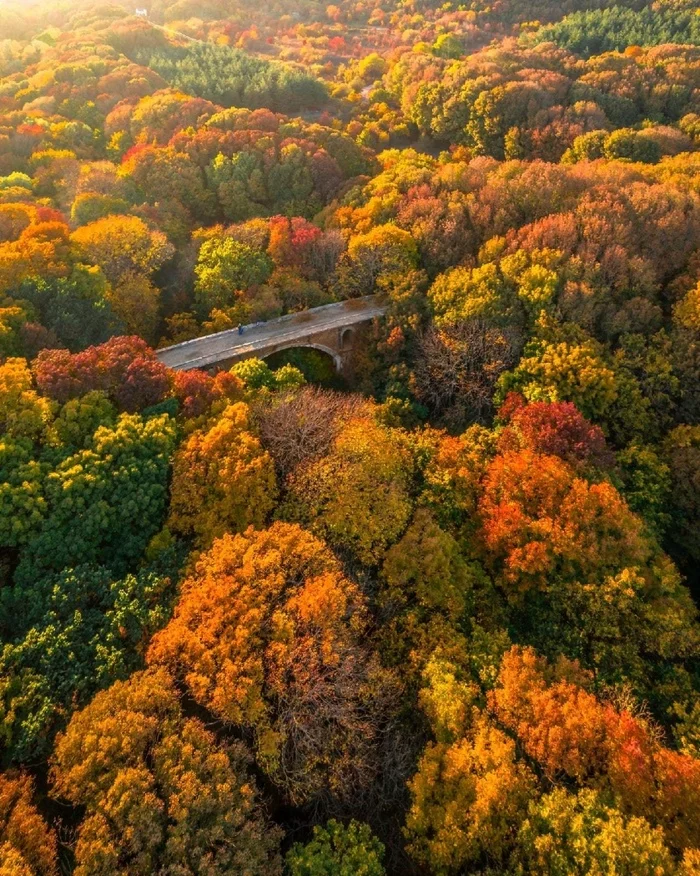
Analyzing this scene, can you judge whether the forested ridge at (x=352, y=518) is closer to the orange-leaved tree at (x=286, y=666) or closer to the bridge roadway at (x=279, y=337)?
the orange-leaved tree at (x=286, y=666)

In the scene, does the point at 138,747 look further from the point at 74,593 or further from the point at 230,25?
the point at 230,25

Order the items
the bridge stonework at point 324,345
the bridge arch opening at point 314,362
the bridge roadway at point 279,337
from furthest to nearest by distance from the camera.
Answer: the bridge arch opening at point 314,362 < the bridge stonework at point 324,345 < the bridge roadway at point 279,337

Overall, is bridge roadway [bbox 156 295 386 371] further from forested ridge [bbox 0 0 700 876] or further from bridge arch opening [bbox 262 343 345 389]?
forested ridge [bbox 0 0 700 876]

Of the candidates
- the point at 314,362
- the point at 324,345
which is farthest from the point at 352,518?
the point at 324,345

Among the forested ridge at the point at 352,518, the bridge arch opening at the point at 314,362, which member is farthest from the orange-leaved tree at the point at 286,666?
the bridge arch opening at the point at 314,362

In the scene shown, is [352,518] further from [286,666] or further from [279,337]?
[279,337]

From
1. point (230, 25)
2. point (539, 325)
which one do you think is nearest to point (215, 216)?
point (539, 325)
